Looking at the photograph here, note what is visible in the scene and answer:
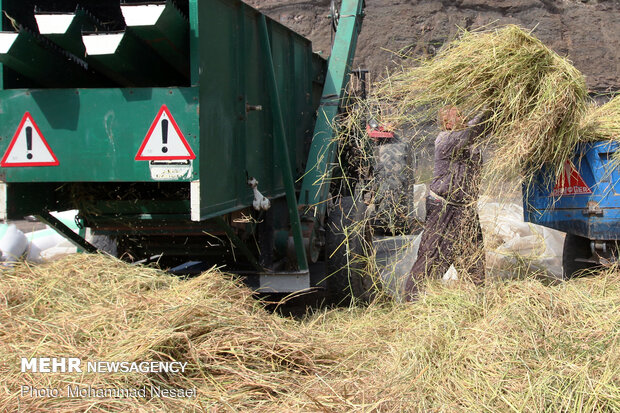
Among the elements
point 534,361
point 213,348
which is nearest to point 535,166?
point 534,361

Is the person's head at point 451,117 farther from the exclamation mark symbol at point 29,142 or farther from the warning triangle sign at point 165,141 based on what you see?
the exclamation mark symbol at point 29,142

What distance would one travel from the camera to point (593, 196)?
4.38m

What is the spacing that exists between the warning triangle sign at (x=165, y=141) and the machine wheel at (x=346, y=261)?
5.97ft

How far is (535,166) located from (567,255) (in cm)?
127

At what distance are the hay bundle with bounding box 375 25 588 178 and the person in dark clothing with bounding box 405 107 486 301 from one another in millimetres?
228

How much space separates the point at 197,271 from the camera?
5.18 m

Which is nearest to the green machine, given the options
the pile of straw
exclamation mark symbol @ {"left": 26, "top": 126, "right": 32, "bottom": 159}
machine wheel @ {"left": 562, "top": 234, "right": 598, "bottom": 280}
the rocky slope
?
exclamation mark symbol @ {"left": 26, "top": 126, "right": 32, "bottom": 159}

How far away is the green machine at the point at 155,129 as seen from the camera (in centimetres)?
360

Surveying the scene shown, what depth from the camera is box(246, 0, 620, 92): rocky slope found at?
1141 cm

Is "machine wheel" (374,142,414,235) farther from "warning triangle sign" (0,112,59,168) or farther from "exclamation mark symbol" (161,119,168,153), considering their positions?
"warning triangle sign" (0,112,59,168)

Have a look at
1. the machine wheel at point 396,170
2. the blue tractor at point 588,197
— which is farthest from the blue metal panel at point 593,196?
the machine wheel at point 396,170

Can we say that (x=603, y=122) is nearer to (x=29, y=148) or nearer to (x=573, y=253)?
(x=573, y=253)

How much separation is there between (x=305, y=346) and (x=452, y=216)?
1.84 m

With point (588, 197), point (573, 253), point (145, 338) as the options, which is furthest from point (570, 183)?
point (145, 338)
